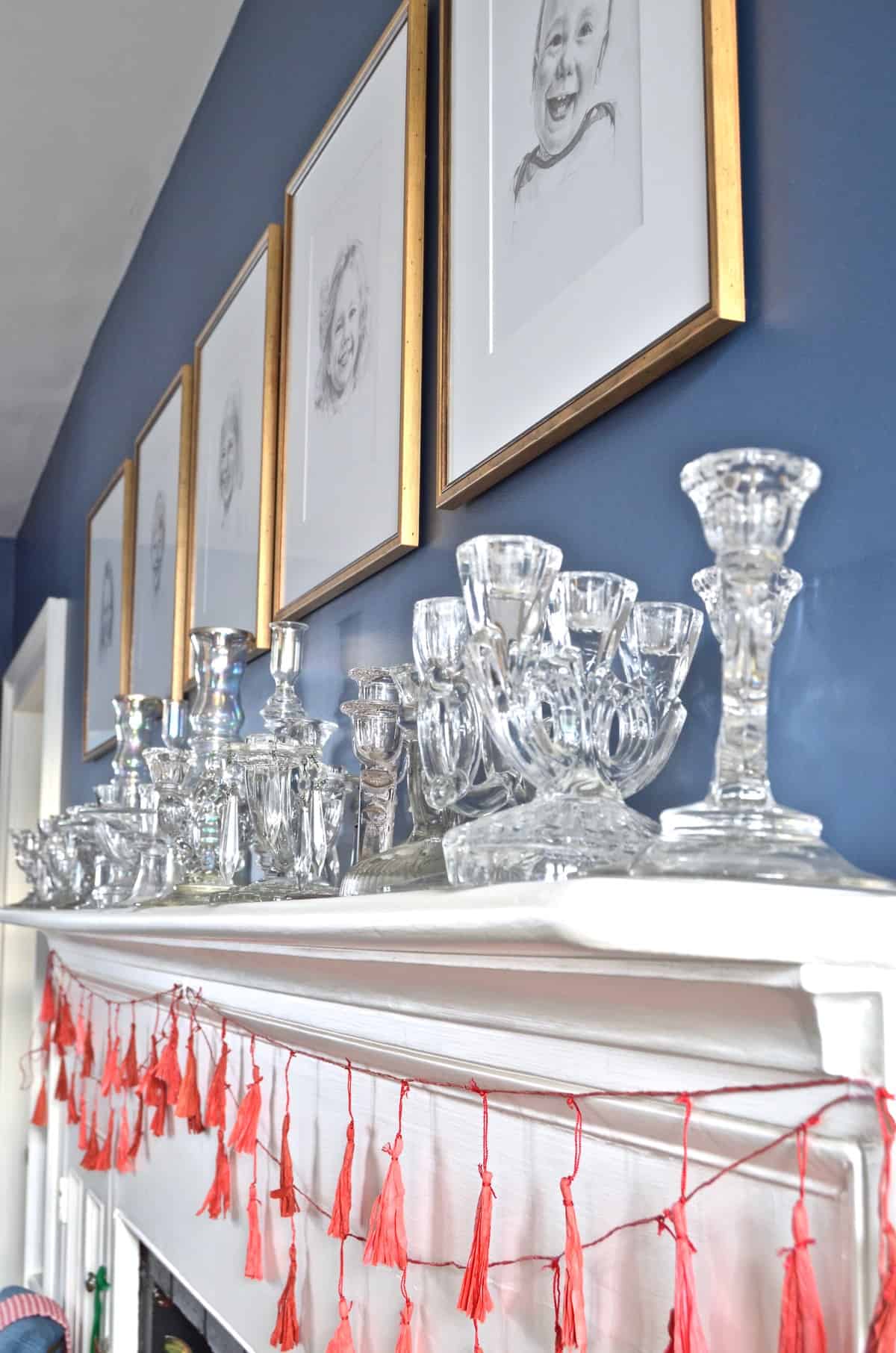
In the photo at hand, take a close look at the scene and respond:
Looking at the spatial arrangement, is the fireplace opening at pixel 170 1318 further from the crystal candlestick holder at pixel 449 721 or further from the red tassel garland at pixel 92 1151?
the crystal candlestick holder at pixel 449 721

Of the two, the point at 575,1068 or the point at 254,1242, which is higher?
the point at 575,1068

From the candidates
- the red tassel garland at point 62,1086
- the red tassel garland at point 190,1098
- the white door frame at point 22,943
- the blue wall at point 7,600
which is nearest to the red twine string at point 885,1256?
the red tassel garland at point 190,1098

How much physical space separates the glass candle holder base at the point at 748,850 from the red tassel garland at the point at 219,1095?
3.06 ft

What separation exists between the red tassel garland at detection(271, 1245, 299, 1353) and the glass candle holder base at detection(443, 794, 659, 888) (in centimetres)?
60

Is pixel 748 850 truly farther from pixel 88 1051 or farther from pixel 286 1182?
pixel 88 1051

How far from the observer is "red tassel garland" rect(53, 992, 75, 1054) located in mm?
2373

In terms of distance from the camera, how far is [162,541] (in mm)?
2336

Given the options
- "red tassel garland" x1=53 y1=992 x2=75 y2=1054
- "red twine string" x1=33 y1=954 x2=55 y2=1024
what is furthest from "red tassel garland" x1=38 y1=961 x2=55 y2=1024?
"red tassel garland" x1=53 y1=992 x2=75 y2=1054

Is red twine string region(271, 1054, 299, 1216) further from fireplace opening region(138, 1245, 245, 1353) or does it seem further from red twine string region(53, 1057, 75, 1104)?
red twine string region(53, 1057, 75, 1104)

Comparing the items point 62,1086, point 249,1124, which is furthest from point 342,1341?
point 62,1086

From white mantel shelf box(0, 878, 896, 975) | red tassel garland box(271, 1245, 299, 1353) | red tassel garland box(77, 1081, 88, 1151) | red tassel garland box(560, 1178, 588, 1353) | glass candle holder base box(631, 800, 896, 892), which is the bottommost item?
red tassel garland box(77, 1081, 88, 1151)

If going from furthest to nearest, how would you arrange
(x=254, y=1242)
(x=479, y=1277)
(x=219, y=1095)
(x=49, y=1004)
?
(x=49, y=1004), (x=219, y=1095), (x=254, y=1242), (x=479, y=1277)

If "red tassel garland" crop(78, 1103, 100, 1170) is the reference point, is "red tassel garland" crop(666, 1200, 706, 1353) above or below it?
above

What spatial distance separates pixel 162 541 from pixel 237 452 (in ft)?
1.80
